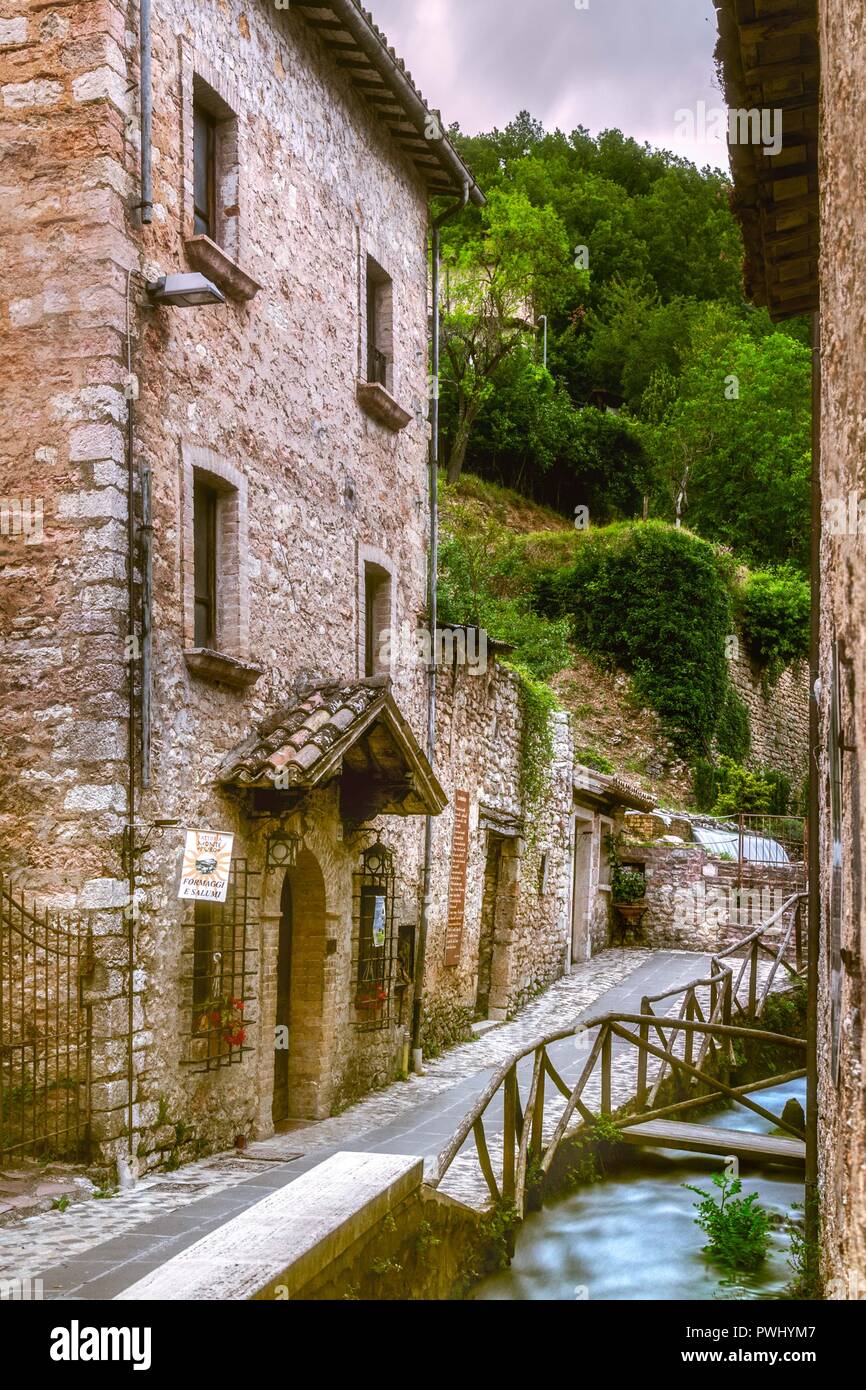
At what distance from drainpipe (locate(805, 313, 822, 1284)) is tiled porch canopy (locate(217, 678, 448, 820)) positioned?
3.27 m

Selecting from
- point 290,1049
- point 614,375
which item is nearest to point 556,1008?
point 290,1049

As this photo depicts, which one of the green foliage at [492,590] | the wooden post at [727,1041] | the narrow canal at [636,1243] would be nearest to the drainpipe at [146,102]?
the narrow canal at [636,1243]

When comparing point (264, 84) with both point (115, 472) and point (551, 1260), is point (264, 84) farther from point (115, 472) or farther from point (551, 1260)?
point (551, 1260)

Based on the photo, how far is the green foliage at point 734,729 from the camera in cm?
2684

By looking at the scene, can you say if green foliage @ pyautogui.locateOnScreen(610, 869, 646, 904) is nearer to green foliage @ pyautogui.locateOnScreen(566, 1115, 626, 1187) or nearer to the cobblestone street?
the cobblestone street

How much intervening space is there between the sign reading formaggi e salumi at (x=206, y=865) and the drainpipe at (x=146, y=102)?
3.80m

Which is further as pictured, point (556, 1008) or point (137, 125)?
point (556, 1008)

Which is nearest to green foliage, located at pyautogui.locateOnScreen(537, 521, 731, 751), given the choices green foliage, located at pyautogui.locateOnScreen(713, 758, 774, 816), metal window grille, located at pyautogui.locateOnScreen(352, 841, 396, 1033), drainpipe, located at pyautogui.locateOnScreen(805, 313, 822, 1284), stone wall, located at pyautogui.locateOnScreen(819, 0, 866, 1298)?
green foliage, located at pyautogui.locateOnScreen(713, 758, 774, 816)

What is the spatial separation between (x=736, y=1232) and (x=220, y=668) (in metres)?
4.74

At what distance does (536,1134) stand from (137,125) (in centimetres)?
670

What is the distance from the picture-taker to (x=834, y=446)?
459cm

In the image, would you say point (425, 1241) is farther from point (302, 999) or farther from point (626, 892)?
point (626, 892)

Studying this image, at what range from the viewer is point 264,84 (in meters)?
9.73

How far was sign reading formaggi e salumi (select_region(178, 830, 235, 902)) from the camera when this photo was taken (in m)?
7.95
